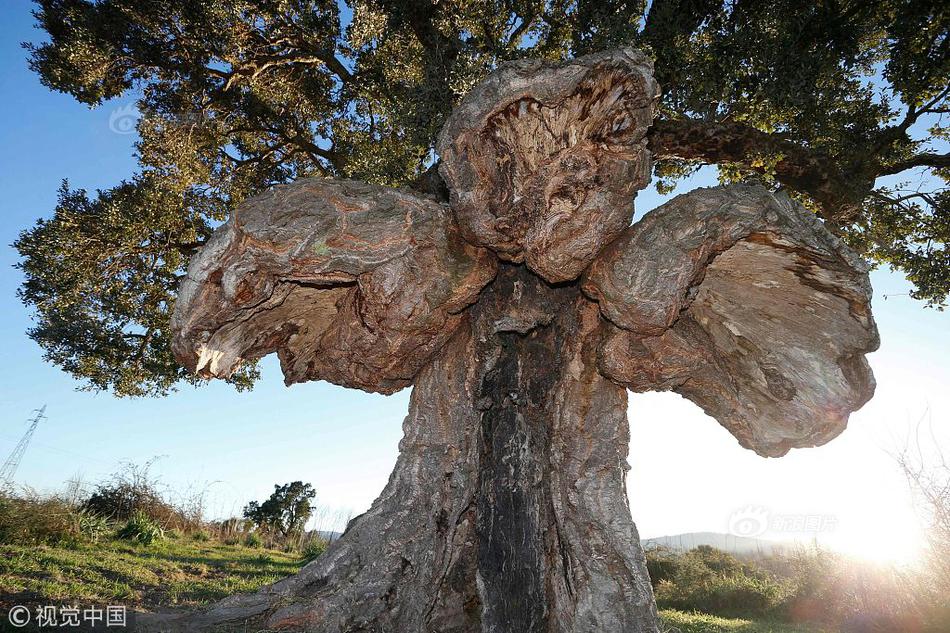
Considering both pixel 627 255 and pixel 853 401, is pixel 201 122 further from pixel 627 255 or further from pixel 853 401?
pixel 853 401

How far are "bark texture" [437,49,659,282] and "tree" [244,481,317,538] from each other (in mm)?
13781

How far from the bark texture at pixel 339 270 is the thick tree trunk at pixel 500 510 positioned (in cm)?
60

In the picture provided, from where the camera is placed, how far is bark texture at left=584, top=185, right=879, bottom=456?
156 inches

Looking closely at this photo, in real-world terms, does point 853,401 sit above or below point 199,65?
below

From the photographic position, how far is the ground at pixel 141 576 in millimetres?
5246

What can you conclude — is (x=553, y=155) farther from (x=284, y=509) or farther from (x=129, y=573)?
(x=284, y=509)

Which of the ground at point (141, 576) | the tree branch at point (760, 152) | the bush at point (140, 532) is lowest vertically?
the ground at point (141, 576)

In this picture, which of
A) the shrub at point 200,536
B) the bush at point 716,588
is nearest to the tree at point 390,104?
the shrub at point 200,536

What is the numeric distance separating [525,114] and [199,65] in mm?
6364

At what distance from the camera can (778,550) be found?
1547cm

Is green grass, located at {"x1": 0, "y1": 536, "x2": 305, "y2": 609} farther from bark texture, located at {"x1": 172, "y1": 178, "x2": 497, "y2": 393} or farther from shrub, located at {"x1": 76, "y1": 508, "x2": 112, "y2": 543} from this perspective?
bark texture, located at {"x1": 172, "y1": 178, "x2": 497, "y2": 393}

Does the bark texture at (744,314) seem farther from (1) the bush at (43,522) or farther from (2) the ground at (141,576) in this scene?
(1) the bush at (43,522)

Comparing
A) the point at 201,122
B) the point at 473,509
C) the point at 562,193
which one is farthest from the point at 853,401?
the point at 201,122

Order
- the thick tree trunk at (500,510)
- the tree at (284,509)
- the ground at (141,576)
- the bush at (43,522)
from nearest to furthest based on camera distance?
the thick tree trunk at (500,510) < the ground at (141,576) < the bush at (43,522) < the tree at (284,509)
